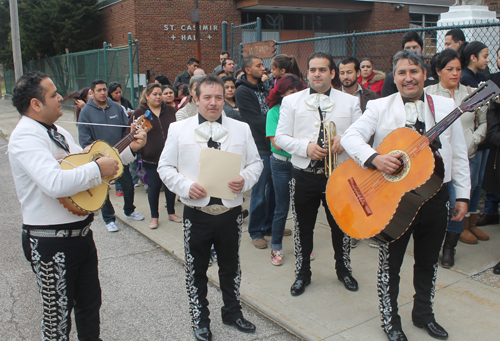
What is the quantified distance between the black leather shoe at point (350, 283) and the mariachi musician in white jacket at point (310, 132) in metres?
0.01

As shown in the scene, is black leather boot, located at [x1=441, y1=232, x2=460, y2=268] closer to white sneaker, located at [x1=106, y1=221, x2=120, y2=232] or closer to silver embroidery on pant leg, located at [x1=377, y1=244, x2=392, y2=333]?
silver embroidery on pant leg, located at [x1=377, y1=244, x2=392, y2=333]

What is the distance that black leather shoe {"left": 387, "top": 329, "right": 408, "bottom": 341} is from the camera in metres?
3.16

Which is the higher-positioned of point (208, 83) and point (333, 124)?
point (208, 83)

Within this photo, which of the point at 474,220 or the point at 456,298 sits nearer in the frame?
the point at 456,298

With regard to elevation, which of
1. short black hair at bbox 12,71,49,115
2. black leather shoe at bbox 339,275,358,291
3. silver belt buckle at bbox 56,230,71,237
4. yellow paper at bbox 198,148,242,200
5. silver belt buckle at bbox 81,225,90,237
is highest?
short black hair at bbox 12,71,49,115

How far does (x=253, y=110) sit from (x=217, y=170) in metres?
2.11

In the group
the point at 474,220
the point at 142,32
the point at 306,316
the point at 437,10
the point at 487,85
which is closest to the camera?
the point at 487,85

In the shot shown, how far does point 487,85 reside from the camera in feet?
9.79

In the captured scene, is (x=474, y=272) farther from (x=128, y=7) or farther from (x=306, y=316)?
(x=128, y=7)

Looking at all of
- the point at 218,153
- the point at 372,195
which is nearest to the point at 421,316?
the point at 372,195

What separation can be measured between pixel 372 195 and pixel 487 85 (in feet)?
3.46

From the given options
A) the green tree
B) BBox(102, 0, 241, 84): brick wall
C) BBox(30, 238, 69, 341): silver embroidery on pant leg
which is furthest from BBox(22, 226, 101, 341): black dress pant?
the green tree

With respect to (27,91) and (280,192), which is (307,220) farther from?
(27,91)

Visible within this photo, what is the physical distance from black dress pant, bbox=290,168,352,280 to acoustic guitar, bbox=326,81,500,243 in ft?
2.42
